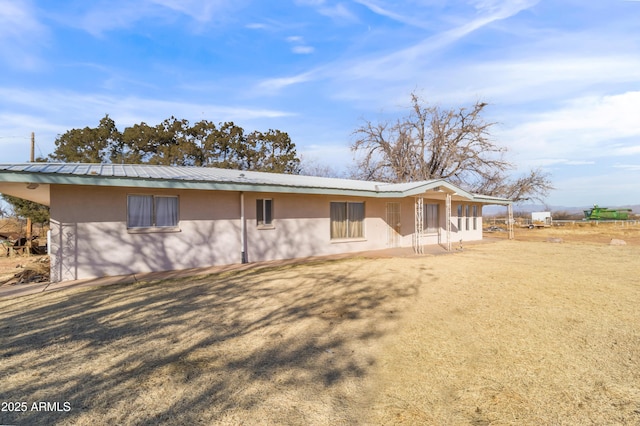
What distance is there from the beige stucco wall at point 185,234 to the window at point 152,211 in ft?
0.55

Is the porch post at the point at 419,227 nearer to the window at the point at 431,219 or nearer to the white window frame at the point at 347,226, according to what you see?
the window at the point at 431,219

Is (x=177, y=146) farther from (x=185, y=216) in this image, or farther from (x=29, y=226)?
(x=185, y=216)

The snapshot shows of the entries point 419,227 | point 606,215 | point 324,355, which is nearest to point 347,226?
point 419,227

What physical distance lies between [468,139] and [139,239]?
28.3 metres

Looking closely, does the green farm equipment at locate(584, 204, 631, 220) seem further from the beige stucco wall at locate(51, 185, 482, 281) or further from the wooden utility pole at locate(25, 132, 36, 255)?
the wooden utility pole at locate(25, 132, 36, 255)

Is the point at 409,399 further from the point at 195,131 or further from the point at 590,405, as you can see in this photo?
the point at 195,131

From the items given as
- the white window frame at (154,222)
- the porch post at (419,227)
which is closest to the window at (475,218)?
the porch post at (419,227)

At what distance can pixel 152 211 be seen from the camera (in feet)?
33.5

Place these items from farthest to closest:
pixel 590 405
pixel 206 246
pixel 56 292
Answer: pixel 206 246
pixel 56 292
pixel 590 405

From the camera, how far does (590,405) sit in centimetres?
321

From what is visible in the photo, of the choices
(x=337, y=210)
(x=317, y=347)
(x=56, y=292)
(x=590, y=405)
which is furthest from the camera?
(x=337, y=210)

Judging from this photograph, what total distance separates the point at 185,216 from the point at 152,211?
2.96 feet

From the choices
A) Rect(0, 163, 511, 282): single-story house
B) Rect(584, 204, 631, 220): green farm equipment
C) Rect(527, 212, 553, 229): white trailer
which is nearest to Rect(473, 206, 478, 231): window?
Rect(0, 163, 511, 282): single-story house

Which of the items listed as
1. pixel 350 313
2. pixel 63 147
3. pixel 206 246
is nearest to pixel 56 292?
pixel 206 246
